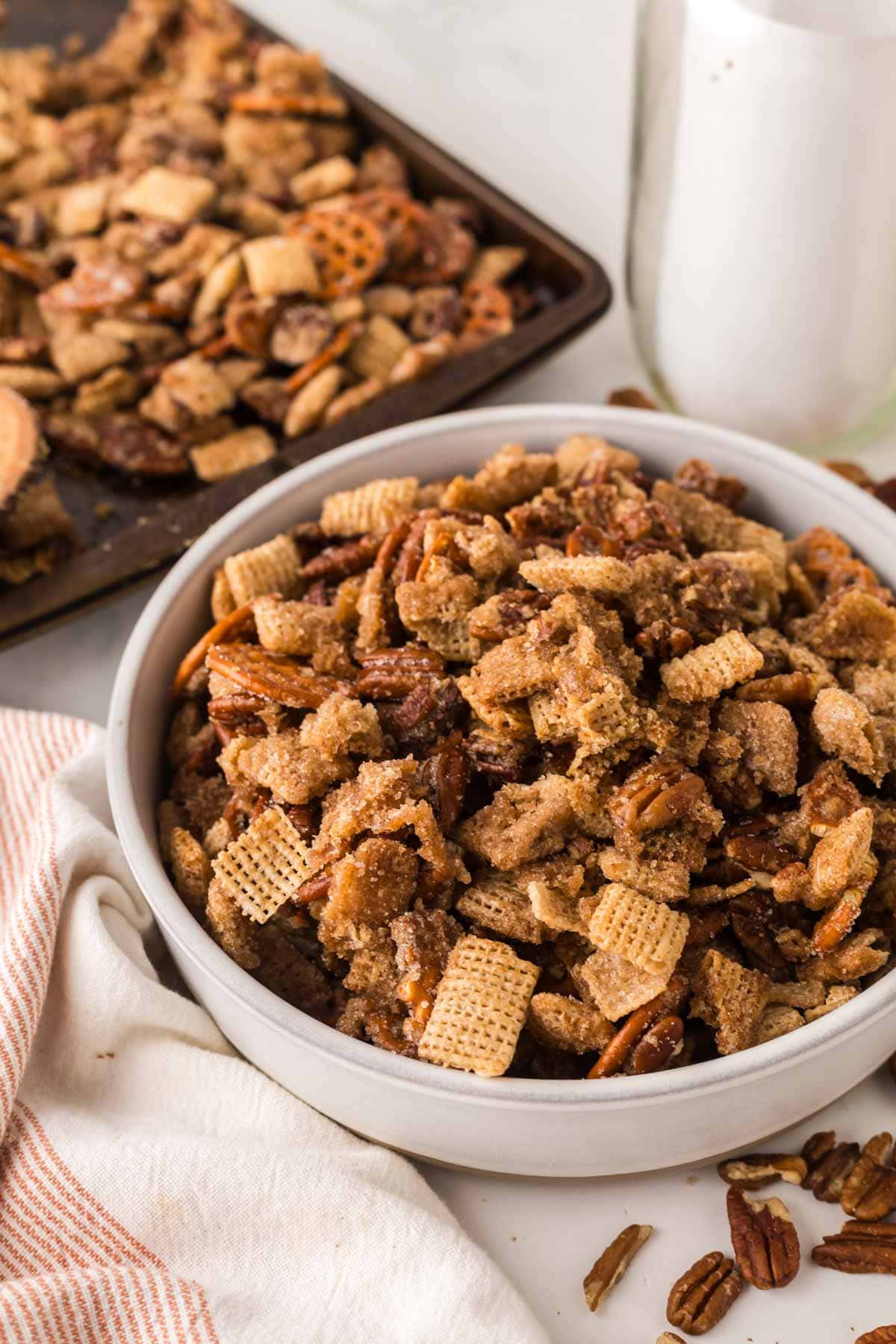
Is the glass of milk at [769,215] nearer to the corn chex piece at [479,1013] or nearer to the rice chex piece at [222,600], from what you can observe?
the rice chex piece at [222,600]

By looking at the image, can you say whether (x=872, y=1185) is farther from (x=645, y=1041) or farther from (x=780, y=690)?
(x=780, y=690)

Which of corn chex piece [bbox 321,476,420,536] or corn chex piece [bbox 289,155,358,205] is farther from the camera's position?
corn chex piece [bbox 289,155,358,205]

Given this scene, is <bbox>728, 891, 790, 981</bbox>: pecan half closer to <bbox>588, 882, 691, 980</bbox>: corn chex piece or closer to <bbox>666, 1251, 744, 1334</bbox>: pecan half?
<bbox>588, 882, 691, 980</bbox>: corn chex piece

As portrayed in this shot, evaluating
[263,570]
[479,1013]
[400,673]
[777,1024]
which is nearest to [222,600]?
[263,570]

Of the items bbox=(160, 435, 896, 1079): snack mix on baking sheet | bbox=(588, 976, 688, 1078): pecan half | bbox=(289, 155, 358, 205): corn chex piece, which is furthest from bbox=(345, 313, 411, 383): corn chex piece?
bbox=(588, 976, 688, 1078): pecan half

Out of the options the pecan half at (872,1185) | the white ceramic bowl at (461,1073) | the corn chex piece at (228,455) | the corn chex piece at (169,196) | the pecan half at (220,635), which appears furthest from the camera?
the corn chex piece at (169,196)

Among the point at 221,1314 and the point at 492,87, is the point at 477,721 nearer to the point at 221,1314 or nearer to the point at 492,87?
the point at 221,1314

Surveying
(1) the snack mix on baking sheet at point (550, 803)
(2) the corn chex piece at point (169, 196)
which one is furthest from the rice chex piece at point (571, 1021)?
(2) the corn chex piece at point (169, 196)
